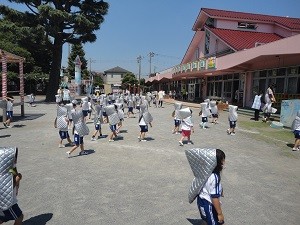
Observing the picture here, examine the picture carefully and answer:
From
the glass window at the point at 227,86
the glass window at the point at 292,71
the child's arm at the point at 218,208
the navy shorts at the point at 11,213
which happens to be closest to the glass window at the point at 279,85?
the glass window at the point at 292,71

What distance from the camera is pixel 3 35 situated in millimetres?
41188

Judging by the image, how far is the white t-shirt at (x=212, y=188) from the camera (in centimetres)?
356

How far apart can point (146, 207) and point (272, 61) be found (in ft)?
56.4

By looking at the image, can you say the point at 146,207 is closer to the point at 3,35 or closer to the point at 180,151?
the point at 180,151

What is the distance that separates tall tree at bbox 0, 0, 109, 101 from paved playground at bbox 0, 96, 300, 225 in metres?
18.9

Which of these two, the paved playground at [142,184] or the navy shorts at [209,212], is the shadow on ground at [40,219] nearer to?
the paved playground at [142,184]

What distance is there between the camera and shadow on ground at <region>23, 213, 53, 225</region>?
4.43 metres

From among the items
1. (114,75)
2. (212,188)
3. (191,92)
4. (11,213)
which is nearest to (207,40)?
(191,92)

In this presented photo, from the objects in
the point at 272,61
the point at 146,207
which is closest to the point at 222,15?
the point at 272,61

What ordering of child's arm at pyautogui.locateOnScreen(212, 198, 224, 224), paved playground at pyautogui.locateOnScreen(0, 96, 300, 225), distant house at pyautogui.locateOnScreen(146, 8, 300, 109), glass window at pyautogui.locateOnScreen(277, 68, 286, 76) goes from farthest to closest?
glass window at pyautogui.locateOnScreen(277, 68, 286, 76), distant house at pyautogui.locateOnScreen(146, 8, 300, 109), paved playground at pyautogui.locateOnScreen(0, 96, 300, 225), child's arm at pyautogui.locateOnScreen(212, 198, 224, 224)

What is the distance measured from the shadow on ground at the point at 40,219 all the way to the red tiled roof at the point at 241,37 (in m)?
21.6

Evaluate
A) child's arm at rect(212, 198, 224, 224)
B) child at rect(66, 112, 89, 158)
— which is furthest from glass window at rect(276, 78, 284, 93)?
child's arm at rect(212, 198, 224, 224)

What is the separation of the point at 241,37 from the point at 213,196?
83.0 feet

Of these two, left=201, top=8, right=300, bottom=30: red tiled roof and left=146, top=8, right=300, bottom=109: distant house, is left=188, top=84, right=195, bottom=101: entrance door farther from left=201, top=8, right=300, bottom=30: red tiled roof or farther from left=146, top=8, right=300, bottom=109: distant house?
left=201, top=8, right=300, bottom=30: red tiled roof
